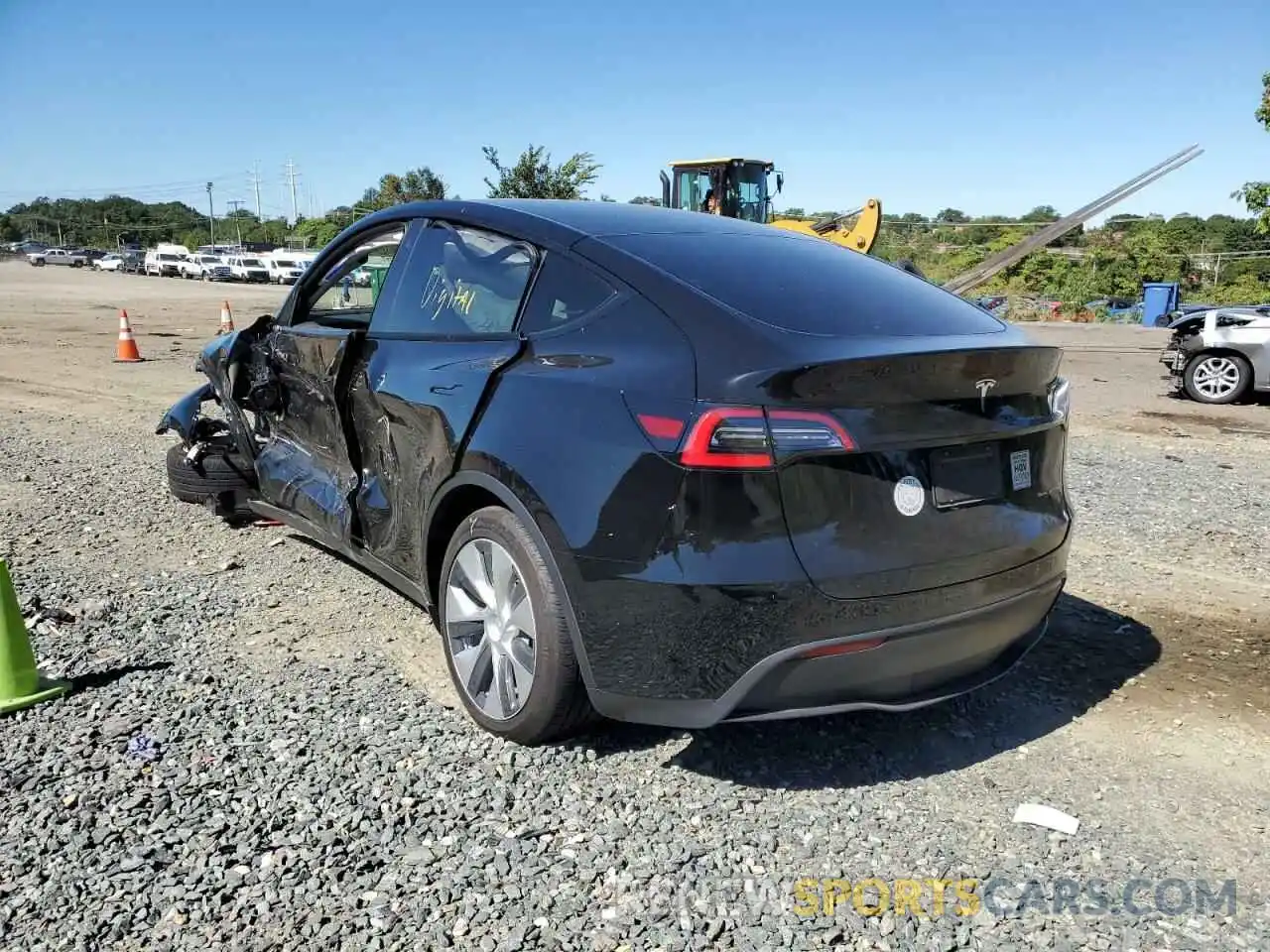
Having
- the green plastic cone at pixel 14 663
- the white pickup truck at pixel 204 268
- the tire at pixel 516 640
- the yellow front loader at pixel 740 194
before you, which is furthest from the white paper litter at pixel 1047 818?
the white pickup truck at pixel 204 268

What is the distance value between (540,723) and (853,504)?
119cm

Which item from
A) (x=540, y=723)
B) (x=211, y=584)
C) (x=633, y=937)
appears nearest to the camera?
(x=633, y=937)

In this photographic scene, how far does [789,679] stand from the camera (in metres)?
2.62

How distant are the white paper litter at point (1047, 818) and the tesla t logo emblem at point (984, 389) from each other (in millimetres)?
1182

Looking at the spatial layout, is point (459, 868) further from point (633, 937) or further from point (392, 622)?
point (392, 622)

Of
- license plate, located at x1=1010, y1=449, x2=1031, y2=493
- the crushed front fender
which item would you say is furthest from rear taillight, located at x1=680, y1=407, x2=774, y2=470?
the crushed front fender

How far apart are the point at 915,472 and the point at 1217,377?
11.1 m

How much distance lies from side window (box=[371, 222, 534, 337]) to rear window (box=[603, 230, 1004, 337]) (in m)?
0.41

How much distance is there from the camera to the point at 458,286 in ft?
11.9

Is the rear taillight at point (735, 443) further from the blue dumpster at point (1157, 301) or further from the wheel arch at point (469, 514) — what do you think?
the blue dumpster at point (1157, 301)

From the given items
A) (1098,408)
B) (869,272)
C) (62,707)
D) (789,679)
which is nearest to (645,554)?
(789,679)

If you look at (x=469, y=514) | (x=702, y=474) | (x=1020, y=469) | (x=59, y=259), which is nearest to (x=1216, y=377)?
(x=1020, y=469)

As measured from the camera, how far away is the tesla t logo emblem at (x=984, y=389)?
2.82 metres

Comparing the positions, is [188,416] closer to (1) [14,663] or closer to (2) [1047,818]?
(1) [14,663]
